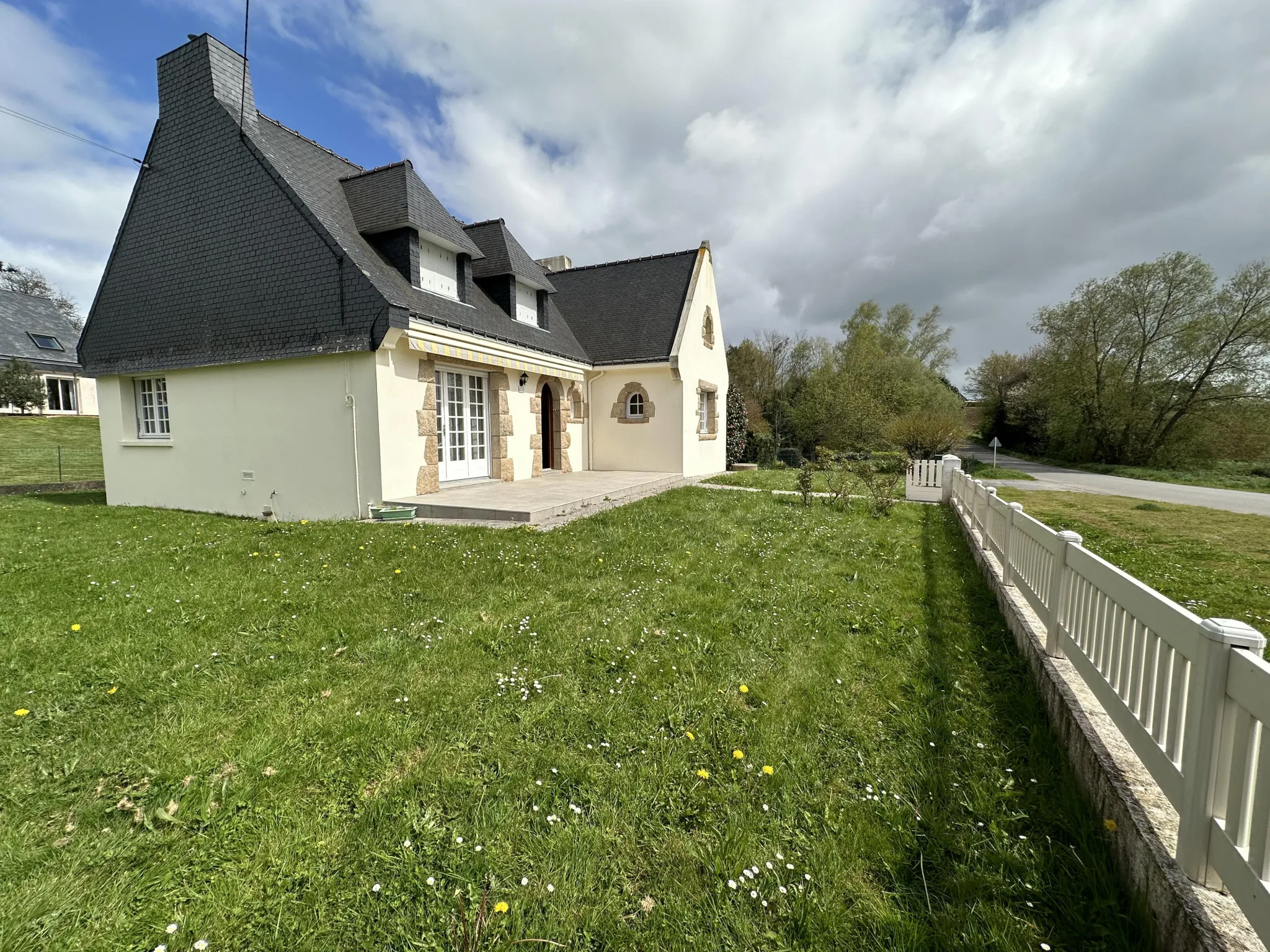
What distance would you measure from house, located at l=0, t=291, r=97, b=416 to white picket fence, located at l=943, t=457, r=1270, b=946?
140ft

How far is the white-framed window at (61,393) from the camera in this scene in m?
31.3

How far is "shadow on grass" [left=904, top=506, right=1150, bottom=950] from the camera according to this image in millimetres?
1882

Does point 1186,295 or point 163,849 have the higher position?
point 1186,295

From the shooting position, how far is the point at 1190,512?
1184cm

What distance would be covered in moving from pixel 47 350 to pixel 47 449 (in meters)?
16.2

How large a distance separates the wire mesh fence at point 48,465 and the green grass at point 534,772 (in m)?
18.3

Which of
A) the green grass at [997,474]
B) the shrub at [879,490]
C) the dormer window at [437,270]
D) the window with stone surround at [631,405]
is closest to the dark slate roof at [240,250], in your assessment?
the dormer window at [437,270]

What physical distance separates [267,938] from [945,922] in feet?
7.83

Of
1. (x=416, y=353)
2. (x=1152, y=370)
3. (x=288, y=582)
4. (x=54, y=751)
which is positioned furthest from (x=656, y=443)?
(x=1152, y=370)

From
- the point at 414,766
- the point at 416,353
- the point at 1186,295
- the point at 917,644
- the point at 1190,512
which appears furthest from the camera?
the point at 1186,295

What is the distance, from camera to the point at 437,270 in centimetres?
1129

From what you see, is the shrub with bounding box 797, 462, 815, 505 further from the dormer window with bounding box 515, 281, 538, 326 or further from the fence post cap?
the fence post cap

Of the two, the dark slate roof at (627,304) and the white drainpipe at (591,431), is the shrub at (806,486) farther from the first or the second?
the white drainpipe at (591,431)

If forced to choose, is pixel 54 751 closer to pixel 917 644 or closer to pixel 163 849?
pixel 163 849
